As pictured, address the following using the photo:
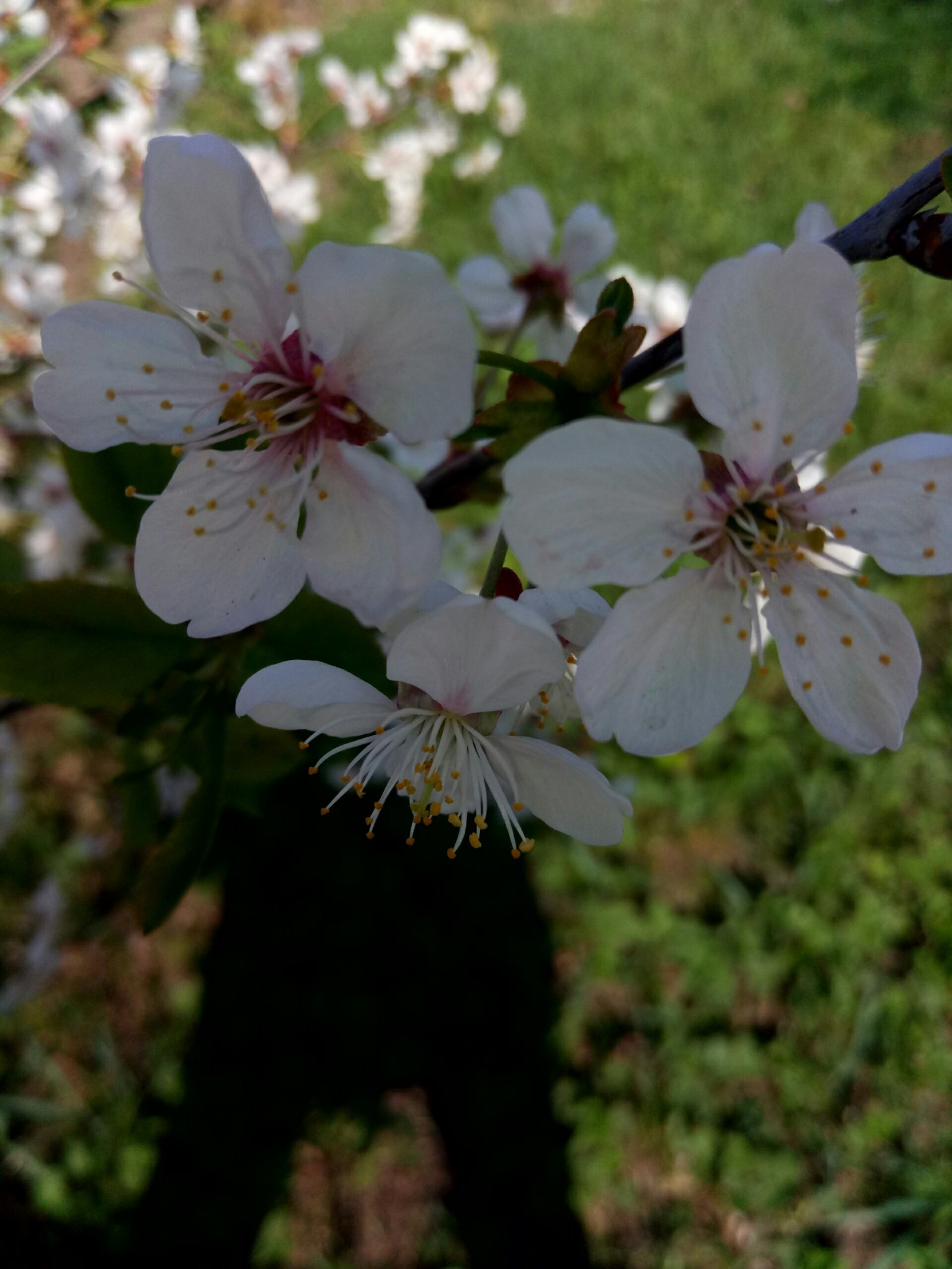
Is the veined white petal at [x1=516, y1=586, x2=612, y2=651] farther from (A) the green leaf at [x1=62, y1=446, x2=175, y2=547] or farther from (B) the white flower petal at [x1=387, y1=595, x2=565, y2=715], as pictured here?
(A) the green leaf at [x1=62, y1=446, x2=175, y2=547]

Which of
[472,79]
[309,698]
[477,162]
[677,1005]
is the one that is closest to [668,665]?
[309,698]

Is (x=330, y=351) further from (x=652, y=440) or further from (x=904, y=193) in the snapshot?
(x=904, y=193)

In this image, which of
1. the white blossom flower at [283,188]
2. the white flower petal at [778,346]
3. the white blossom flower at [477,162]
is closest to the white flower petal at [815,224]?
the white flower petal at [778,346]

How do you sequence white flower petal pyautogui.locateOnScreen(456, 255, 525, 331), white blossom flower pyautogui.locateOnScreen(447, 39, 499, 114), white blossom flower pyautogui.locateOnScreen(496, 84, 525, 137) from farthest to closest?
white blossom flower pyautogui.locateOnScreen(496, 84, 525, 137) < white blossom flower pyautogui.locateOnScreen(447, 39, 499, 114) < white flower petal pyautogui.locateOnScreen(456, 255, 525, 331)

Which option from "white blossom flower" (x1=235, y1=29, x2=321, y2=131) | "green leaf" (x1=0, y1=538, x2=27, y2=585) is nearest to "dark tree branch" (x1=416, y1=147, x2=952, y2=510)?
"green leaf" (x1=0, y1=538, x2=27, y2=585)

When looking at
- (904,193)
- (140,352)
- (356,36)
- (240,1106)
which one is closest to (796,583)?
(904,193)

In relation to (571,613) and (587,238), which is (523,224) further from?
(571,613)
